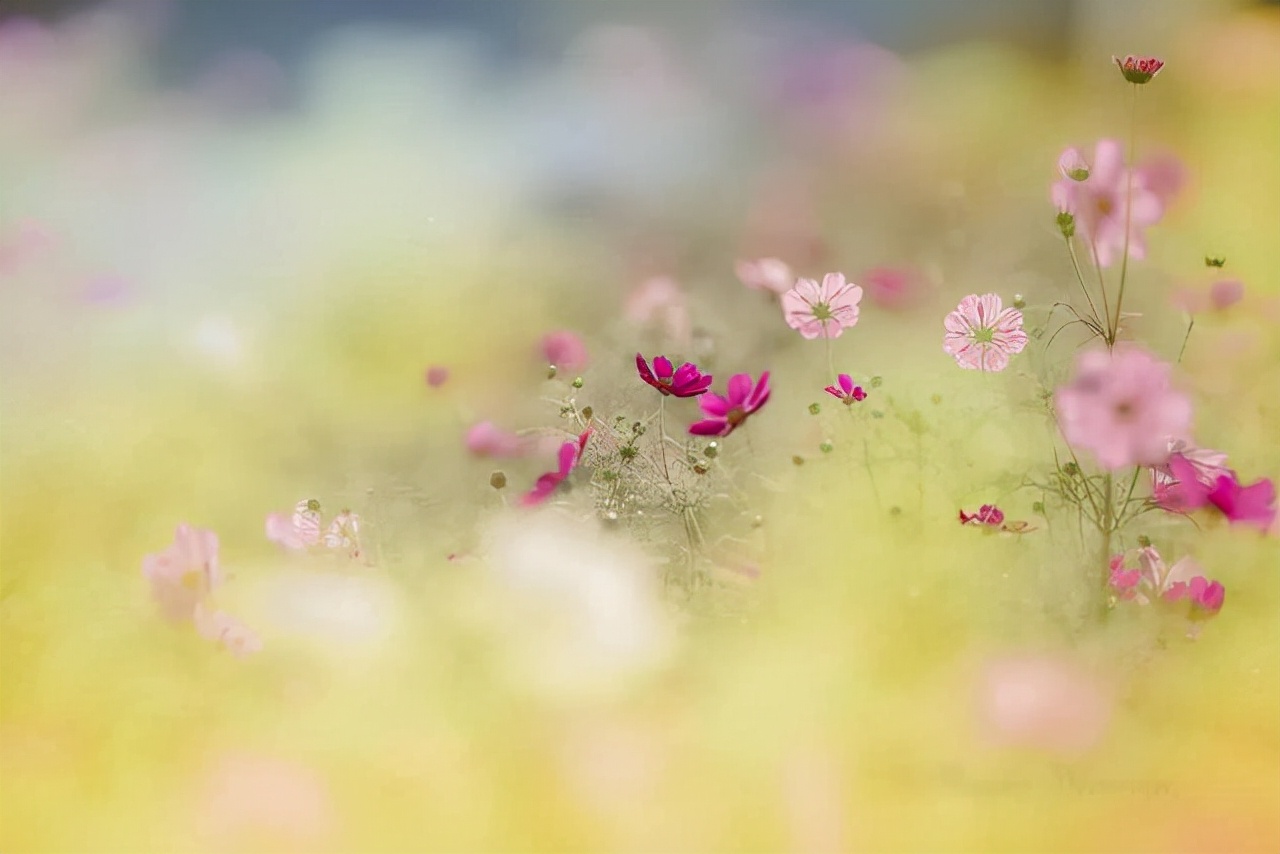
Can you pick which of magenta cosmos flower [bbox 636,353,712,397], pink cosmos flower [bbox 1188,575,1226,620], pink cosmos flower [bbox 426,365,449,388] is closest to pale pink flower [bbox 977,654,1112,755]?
pink cosmos flower [bbox 1188,575,1226,620]

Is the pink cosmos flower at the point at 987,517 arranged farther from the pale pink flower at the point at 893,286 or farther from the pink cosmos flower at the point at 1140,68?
the pink cosmos flower at the point at 1140,68

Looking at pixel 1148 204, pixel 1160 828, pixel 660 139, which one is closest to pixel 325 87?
pixel 660 139

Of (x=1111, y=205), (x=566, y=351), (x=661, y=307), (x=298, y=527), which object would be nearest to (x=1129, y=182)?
(x=1111, y=205)

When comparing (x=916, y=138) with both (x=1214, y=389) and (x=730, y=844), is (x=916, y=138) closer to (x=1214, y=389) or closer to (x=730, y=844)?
(x=1214, y=389)

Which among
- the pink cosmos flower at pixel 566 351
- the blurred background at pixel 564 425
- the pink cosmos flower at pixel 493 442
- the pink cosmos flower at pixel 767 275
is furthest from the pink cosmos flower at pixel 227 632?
the pink cosmos flower at pixel 767 275

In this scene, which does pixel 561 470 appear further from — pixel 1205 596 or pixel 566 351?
pixel 1205 596
